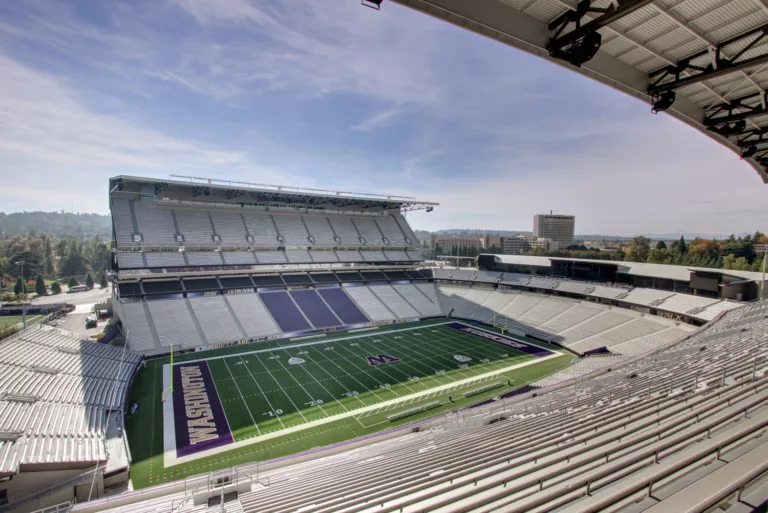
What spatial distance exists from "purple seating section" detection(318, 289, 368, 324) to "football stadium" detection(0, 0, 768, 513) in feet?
0.60

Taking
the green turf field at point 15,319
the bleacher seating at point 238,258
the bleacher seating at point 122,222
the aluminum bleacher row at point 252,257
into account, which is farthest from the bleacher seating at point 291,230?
the green turf field at point 15,319

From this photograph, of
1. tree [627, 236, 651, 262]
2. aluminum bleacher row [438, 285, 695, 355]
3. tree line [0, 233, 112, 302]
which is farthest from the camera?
tree [627, 236, 651, 262]

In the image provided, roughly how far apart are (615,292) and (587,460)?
97.5 ft

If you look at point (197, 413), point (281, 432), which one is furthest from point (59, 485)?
point (281, 432)

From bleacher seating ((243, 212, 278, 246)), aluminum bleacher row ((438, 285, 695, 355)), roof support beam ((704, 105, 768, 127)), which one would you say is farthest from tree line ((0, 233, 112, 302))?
roof support beam ((704, 105, 768, 127))

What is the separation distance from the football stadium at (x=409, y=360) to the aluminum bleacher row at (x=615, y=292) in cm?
Result: 18

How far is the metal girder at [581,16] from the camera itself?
3870 millimetres

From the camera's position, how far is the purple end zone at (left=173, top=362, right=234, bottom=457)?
13.4m

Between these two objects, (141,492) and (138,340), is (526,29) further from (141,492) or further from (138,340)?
(138,340)

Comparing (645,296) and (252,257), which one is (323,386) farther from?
(645,296)

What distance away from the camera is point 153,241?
2891cm

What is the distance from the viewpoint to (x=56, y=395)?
13.1 m

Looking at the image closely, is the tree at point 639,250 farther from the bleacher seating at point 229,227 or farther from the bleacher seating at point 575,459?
the bleacher seating at point 229,227

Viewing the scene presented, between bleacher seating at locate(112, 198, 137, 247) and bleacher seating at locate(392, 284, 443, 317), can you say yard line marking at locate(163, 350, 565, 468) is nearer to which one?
bleacher seating at locate(392, 284, 443, 317)
